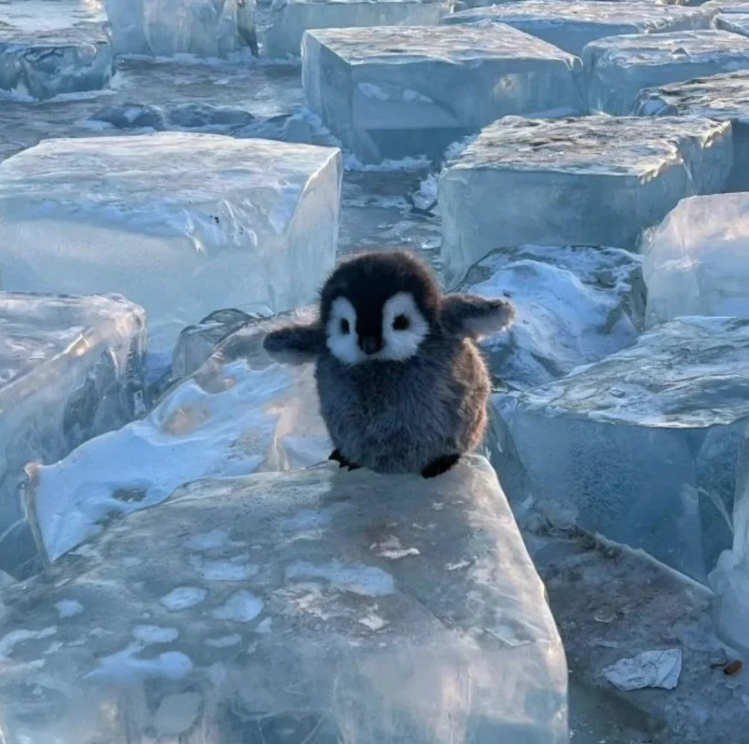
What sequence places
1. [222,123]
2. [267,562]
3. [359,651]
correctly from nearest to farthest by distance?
[359,651]
[267,562]
[222,123]

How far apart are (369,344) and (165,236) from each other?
1659 millimetres

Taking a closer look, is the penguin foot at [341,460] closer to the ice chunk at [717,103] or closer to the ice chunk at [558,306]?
the ice chunk at [558,306]

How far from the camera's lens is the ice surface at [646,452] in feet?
9.12

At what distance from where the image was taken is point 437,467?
244 cm

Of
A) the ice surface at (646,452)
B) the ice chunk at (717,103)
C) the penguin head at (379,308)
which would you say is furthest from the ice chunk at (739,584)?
the ice chunk at (717,103)

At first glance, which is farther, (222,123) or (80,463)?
(222,123)

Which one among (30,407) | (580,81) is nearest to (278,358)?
(30,407)

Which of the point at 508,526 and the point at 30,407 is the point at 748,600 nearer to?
the point at 508,526

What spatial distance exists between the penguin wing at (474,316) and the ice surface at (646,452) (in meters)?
0.51

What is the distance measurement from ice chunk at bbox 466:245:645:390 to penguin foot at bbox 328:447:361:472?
0.89m

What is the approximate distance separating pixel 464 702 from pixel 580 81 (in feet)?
17.9

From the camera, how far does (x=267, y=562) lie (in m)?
2.09

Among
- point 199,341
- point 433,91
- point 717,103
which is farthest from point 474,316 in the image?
point 433,91

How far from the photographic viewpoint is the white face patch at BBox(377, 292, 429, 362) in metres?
2.31
